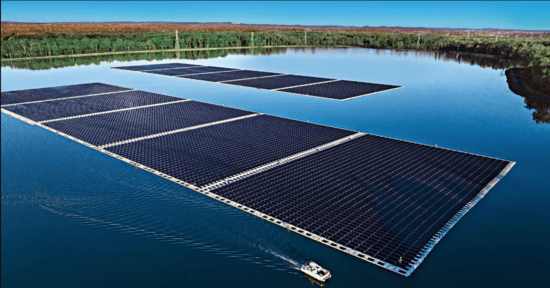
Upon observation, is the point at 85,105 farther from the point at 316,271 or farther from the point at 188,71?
the point at 316,271

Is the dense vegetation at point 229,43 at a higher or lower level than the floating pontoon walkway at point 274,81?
higher

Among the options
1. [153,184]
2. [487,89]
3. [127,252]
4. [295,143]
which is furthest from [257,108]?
[487,89]

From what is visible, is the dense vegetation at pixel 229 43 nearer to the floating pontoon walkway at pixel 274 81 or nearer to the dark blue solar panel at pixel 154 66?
the dark blue solar panel at pixel 154 66

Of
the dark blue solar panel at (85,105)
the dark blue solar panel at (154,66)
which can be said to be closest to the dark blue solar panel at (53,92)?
the dark blue solar panel at (85,105)

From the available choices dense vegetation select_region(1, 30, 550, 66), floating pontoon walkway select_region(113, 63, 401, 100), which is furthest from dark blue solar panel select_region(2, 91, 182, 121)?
dense vegetation select_region(1, 30, 550, 66)

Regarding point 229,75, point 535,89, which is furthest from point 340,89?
point 535,89

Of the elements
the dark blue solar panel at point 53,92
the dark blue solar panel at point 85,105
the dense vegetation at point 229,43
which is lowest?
the dark blue solar panel at point 85,105
